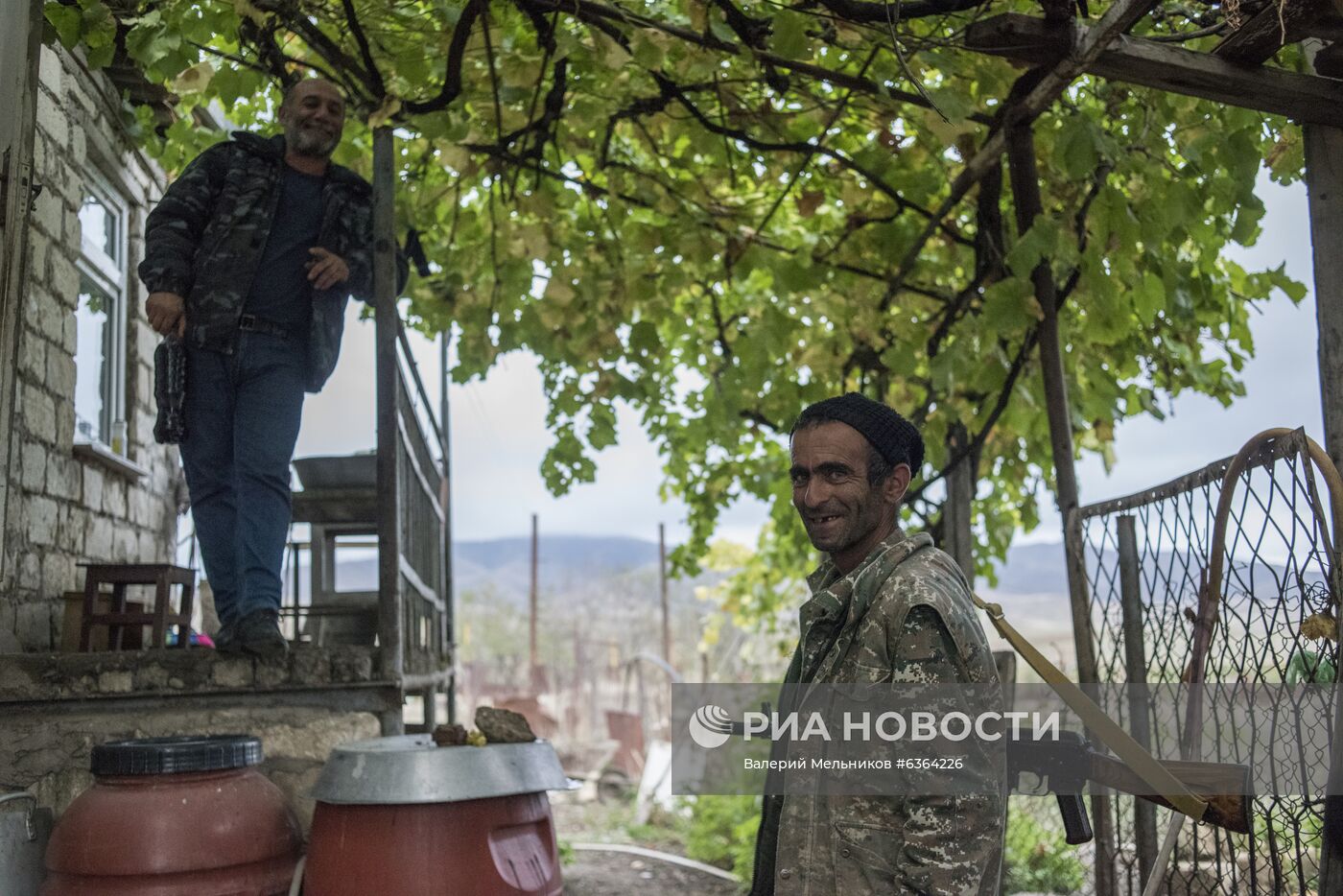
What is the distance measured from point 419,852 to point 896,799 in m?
1.16

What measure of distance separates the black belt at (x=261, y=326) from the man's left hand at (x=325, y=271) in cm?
→ 15

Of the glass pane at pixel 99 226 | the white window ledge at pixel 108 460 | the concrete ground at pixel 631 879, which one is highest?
the glass pane at pixel 99 226

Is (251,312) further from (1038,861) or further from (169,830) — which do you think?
(1038,861)

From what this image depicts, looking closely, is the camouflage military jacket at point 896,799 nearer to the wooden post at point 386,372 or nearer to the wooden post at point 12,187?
the wooden post at point 12,187

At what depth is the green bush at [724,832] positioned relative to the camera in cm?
873

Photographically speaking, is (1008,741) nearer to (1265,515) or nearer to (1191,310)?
(1265,515)

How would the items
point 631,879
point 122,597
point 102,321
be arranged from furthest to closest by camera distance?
point 631,879 → point 102,321 → point 122,597

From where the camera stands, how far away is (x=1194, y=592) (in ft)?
8.82

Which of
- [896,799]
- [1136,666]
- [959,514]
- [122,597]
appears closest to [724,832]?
[959,514]

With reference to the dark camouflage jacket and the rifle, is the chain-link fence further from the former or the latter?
the dark camouflage jacket

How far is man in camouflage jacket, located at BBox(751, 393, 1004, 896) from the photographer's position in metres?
Answer: 1.72

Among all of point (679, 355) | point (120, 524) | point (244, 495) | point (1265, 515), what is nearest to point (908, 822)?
point (1265, 515)

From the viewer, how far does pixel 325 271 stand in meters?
3.49

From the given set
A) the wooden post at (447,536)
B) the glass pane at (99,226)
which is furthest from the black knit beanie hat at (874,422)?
the wooden post at (447,536)
